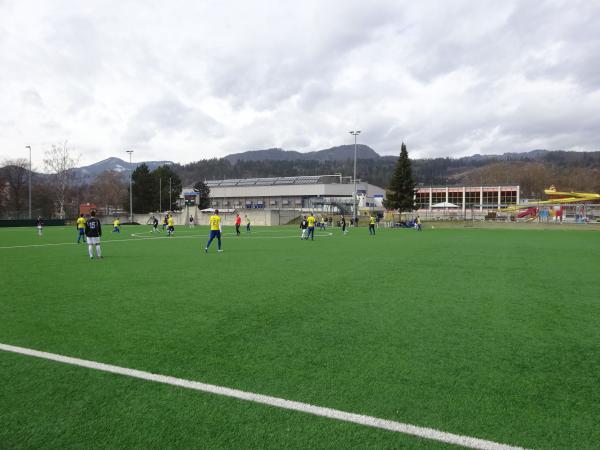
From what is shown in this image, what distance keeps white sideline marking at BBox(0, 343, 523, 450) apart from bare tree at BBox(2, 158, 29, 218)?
3213 inches

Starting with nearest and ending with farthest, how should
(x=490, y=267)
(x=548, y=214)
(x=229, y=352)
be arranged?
(x=229, y=352) < (x=490, y=267) < (x=548, y=214)

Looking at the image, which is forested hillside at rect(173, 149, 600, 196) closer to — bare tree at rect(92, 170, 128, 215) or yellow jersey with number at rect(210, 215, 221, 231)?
bare tree at rect(92, 170, 128, 215)

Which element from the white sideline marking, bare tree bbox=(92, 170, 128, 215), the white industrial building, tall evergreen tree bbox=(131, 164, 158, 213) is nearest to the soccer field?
the white sideline marking

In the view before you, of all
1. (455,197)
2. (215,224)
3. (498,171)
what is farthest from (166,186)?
(498,171)

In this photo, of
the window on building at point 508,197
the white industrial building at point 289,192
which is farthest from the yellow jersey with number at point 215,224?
the window on building at point 508,197

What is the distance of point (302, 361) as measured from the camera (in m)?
4.50

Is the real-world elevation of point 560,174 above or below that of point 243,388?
above

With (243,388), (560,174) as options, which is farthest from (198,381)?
(560,174)

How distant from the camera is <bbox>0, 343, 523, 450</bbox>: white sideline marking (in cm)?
296

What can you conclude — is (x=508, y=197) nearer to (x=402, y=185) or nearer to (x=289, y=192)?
(x=402, y=185)

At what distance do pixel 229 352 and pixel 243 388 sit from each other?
3.49 ft

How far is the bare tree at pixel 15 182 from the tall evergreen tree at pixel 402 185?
6381 centimetres

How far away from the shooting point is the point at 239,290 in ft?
28.8

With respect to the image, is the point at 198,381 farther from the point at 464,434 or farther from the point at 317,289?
the point at 317,289
